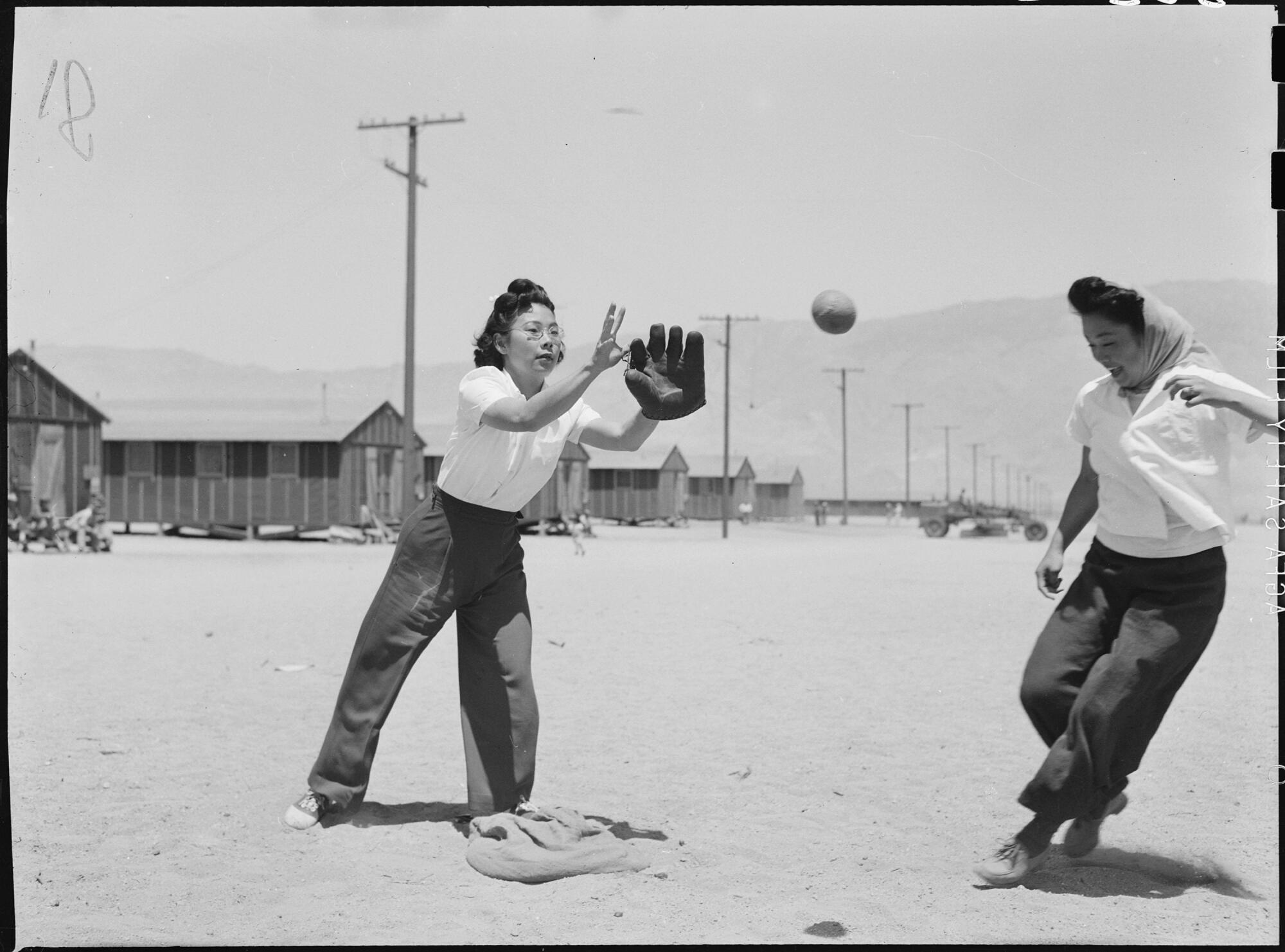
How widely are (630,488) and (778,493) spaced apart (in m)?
22.4

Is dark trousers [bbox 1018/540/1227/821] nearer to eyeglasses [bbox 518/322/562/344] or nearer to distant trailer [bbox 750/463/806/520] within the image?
eyeglasses [bbox 518/322/562/344]

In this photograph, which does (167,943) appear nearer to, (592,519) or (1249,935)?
(1249,935)

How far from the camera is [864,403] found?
550ft

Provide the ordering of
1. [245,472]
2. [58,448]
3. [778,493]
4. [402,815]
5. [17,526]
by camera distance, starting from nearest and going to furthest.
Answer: [402,815], [17,526], [58,448], [245,472], [778,493]

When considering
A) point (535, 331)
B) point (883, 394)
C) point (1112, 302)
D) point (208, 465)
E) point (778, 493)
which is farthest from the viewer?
point (883, 394)

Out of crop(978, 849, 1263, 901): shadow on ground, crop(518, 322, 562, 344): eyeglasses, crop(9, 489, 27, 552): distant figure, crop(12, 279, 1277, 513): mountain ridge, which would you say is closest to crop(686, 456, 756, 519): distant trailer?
crop(9, 489, 27, 552): distant figure

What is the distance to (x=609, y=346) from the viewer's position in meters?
3.61

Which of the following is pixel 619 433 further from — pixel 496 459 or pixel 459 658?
pixel 459 658

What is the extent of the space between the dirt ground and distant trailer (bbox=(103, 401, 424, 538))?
15041 mm

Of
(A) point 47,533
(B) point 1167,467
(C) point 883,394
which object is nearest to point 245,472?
(A) point 47,533

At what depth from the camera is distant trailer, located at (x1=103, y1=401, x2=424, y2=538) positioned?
25.5 metres

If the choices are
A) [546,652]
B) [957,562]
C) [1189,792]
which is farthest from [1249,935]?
[957,562]

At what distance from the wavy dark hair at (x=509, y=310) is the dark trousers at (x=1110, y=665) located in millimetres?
1783

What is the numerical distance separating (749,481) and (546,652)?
161 feet
